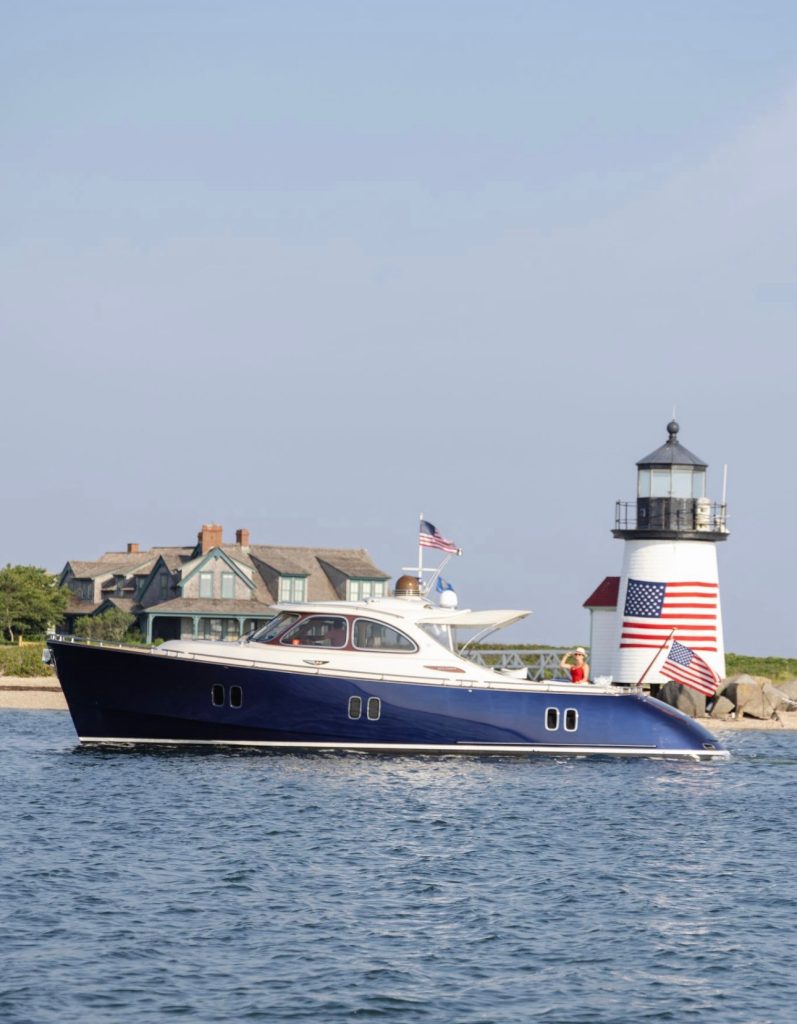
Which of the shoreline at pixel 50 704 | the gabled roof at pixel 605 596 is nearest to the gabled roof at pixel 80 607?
the shoreline at pixel 50 704

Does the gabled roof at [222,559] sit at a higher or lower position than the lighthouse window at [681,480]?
lower

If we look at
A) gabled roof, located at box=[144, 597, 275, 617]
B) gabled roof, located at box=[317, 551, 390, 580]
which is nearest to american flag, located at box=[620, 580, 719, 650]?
gabled roof, located at box=[144, 597, 275, 617]

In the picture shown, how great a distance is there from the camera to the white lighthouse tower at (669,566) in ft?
149

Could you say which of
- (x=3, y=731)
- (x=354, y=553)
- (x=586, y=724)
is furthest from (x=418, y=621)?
(x=354, y=553)

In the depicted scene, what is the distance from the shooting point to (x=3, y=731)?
3584cm

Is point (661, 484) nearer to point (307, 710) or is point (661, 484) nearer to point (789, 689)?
point (789, 689)

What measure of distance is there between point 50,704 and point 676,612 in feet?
61.4

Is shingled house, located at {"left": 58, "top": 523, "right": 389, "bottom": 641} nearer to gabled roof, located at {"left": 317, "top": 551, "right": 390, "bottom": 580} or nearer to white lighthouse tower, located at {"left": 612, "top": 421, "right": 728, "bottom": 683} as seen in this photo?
gabled roof, located at {"left": 317, "top": 551, "right": 390, "bottom": 580}

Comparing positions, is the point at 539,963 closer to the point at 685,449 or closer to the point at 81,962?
the point at 81,962

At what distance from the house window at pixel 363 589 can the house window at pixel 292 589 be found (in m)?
1.96

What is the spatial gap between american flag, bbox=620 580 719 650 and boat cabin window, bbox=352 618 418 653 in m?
18.2

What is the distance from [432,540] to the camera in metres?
30.4

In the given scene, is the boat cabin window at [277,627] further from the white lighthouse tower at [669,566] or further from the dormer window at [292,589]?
the dormer window at [292,589]

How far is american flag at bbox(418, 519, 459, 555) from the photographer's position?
3034 cm
